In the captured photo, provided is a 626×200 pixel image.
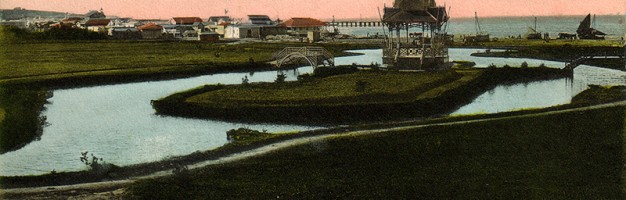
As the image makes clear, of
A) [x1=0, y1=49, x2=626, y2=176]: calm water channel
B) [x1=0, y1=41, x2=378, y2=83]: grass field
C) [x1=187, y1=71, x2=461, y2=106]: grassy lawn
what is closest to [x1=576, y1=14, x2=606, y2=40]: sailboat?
[x1=0, y1=41, x2=378, y2=83]: grass field

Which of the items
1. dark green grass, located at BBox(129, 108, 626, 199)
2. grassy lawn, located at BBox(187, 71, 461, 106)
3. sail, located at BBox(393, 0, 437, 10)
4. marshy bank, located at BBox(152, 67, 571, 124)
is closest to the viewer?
dark green grass, located at BBox(129, 108, 626, 199)

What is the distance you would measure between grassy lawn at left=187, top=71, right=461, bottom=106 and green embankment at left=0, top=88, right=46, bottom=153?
10503mm

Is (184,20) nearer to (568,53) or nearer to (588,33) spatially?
(588,33)

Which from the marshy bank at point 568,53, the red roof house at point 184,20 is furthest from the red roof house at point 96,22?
Result: the marshy bank at point 568,53

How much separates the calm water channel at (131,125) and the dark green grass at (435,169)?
810 centimetres

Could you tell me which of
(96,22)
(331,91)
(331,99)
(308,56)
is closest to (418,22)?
(308,56)

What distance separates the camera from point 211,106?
41031mm

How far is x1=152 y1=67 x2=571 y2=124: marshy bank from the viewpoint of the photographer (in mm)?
39188

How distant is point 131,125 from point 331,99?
535 inches

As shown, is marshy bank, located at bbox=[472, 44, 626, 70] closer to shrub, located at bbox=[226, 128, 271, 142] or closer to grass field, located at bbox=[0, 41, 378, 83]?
grass field, located at bbox=[0, 41, 378, 83]

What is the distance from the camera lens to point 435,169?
23.2 metres

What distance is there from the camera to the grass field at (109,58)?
2461 inches

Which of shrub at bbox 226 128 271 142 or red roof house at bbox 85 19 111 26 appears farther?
red roof house at bbox 85 19 111 26

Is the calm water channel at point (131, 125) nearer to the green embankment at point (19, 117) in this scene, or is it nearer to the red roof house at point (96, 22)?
the green embankment at point (19, 117)
